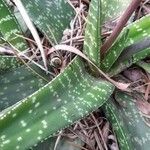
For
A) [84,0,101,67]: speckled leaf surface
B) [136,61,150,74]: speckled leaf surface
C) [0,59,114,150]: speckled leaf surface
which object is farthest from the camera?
[136,61,150,74]: speckled leaf surface

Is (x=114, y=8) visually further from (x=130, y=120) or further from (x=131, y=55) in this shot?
(x=130, y=120)

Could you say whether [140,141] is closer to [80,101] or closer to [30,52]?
[80,101]

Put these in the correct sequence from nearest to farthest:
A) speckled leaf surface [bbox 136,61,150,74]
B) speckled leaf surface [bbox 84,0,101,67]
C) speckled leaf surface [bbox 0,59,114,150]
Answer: speckled leaf surface [bbox 0,59,114,150] < speckled leaf surface [bbox 84,0,101,67] < speckled leaf surface [bbox 136,61,150,74]

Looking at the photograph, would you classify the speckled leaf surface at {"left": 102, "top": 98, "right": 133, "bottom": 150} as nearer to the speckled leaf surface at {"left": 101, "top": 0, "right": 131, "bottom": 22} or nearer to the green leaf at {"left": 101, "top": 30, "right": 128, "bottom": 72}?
the green leaf at {"left": 101, "top": 30, "right": 128, "bottom": 72}

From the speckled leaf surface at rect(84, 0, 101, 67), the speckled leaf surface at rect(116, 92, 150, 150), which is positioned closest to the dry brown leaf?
the speckled leaf surface at rect(116, 92, 150, 150)

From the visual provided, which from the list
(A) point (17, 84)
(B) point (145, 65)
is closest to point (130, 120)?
(B) point (145, 65)

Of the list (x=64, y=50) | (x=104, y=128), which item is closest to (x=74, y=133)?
(x=104, y=128)

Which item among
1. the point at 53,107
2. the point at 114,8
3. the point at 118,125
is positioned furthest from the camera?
the point at 114,8
